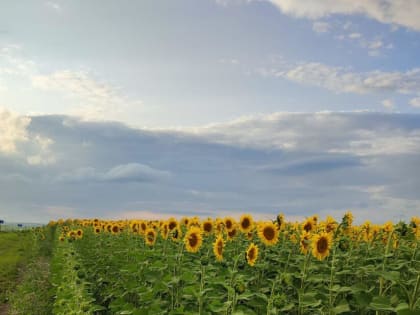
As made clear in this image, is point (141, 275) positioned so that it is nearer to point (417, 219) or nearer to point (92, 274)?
point (92, 274)

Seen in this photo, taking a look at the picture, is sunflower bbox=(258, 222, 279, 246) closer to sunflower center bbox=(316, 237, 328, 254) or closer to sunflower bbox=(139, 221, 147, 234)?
sunflower center bbox=(316, 237, 328, 254)

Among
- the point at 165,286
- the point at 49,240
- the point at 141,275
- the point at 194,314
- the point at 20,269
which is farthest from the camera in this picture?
the point at 49,240

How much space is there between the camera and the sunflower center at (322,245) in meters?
5.77

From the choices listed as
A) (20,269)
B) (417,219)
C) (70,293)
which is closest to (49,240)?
(20,269)

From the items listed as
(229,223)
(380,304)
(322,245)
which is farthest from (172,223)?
(380,304)

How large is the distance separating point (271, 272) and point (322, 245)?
1.49m

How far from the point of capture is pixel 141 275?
8.43 m

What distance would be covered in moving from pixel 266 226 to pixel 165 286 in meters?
1.62

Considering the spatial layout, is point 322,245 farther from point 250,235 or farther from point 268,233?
point 250,235

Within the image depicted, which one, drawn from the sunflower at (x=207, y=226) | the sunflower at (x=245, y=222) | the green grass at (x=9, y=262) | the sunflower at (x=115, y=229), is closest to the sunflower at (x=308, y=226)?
the sunflower at (x=245, y=222)

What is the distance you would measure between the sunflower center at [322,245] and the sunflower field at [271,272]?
11mm

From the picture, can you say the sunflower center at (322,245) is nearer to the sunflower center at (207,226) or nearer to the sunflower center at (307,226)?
the sunflower center at (307,226)

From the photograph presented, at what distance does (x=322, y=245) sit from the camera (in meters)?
5.80

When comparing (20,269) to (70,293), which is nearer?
(70,293)
